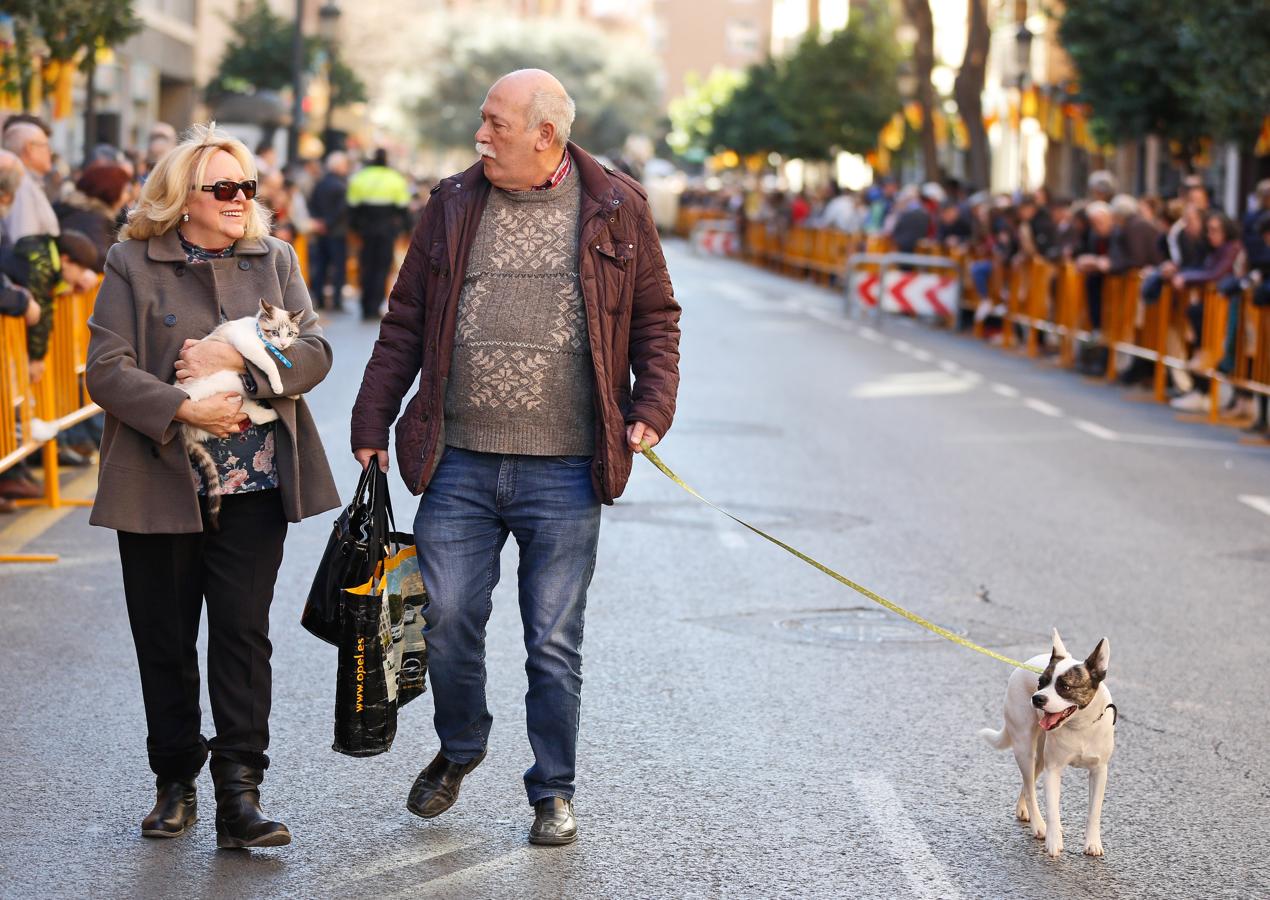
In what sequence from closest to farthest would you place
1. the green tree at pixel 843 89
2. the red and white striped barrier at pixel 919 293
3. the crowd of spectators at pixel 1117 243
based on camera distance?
the crowd of spectators at pixel 1117 243 < the red and white striped barrier at pixel 919 293 < the green tree at pixel 843 89

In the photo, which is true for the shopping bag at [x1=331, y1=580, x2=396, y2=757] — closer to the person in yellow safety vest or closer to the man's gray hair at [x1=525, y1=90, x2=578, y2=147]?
the man's gray hair at [x1=525, y1=90, x2=578, y2=147]

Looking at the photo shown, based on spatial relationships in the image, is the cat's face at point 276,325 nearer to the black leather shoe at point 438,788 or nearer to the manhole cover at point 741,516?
the black leather shoe at point 438,788

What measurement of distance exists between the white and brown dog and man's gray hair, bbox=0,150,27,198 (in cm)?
680

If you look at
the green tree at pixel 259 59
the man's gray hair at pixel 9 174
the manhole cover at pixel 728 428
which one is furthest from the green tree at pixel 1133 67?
the man's gray hair at pixel 9 174

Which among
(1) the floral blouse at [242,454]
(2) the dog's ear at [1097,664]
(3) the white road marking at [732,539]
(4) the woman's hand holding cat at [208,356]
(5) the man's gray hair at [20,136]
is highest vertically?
(5) the man's gray hair at [20,136]

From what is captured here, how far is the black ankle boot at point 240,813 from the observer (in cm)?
552

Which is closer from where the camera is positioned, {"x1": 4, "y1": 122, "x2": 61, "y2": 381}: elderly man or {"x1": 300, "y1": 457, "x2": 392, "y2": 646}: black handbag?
{"x1": 300, "y1": 457, "x2": 392, "y2": 646}: black handbag

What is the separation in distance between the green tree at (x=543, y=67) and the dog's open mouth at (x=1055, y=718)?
286 ft

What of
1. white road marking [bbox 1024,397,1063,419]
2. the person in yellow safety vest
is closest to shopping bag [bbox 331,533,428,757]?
white road marking [bbox 1024,397,1063,419]

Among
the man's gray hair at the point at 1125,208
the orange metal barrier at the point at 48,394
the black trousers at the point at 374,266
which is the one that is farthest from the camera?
the black trousers at the point at 374,266

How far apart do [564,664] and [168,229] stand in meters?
1.46

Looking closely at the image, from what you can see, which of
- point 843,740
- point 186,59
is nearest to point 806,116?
point 186,59

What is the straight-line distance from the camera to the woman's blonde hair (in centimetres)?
547

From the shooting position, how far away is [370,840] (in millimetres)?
5684
